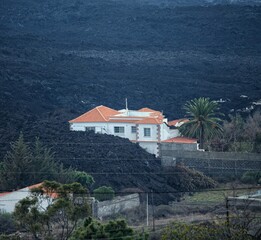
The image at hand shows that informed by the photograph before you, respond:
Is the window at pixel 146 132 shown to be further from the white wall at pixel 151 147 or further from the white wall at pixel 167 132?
the white wall at pixel 167 132

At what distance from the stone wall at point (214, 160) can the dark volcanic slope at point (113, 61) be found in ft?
5.34

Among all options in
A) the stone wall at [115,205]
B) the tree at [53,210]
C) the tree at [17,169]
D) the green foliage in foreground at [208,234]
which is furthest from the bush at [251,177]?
the green foliage in foreground at [208,234]

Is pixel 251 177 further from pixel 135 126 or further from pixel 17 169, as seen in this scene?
pixel 17 169

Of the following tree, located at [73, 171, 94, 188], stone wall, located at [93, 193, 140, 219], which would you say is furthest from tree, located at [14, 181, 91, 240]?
tree, located at [73, 171, 94, 188]

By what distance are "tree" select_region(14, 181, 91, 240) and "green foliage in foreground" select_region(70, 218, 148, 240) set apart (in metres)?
1.98

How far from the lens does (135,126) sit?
135ft

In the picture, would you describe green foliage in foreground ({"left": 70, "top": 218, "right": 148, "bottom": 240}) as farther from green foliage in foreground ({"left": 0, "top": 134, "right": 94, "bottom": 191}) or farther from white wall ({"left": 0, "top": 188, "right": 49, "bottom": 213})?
green foliage in foreground ({"left": 0, "top": 134, "right": 94, "bottom": 191})

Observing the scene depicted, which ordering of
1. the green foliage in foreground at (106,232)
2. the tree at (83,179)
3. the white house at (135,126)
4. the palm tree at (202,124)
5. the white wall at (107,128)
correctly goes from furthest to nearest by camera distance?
the white wall at (107,128), the palm tree at (202,124), the white house at (135,126), the tree at (83,179), the green foliage in foreground at (106,232)

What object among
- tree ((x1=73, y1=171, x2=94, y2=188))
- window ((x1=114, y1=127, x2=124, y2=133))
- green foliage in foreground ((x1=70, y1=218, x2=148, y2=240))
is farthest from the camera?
window ((x1=114, y1=127, x2=124, y2=133))

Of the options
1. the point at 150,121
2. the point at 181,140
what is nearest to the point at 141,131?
the point at 150,121

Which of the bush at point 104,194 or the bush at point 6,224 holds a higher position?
the bush at point 104,194

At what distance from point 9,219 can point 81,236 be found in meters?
7.91

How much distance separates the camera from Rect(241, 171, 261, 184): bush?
34438 mm

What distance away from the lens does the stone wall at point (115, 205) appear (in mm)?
28852
